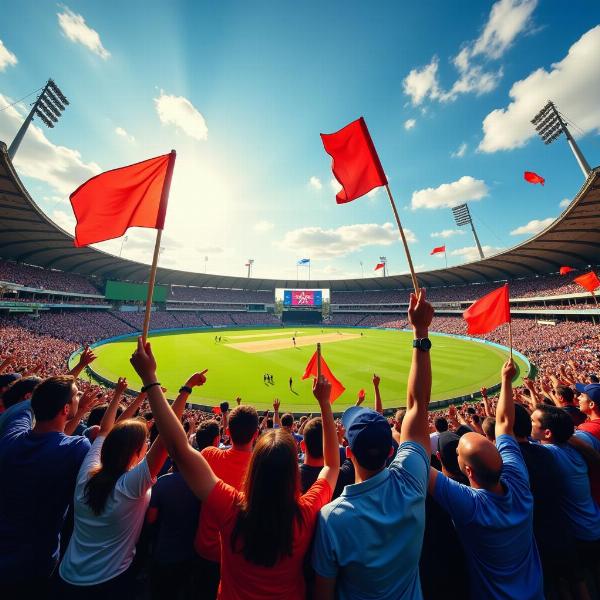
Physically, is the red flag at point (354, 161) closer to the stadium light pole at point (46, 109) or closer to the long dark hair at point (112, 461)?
the long dark hair at point (112, 461)

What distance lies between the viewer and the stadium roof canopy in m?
22.7

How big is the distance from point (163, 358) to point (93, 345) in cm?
1244

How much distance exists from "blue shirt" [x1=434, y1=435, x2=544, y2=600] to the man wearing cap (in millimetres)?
614

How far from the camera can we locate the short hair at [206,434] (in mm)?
4008

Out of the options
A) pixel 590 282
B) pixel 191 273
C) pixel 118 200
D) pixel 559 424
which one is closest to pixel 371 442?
pixel 559 424

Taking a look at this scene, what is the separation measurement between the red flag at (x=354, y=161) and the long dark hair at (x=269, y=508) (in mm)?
4808

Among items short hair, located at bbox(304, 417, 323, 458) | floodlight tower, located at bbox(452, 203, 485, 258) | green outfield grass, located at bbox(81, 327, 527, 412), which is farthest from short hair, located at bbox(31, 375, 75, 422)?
floodlight tower, located at bbox(452, 203, 485, 258)

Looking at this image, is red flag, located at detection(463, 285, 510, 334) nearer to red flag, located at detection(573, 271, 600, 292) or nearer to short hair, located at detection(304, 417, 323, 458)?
short hair, located at detection(304, 417, 323, 458)

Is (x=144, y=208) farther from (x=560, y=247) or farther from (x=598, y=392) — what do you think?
(x=560, y=247)

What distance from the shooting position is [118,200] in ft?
16.0

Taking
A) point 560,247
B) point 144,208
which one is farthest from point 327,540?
point 560,247

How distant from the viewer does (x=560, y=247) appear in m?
34.2

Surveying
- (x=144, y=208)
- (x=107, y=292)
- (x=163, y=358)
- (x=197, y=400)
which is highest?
(x=107, y=292)

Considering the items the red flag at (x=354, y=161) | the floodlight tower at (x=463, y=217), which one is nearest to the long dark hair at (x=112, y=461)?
the red flag at (x=354, y=161)
